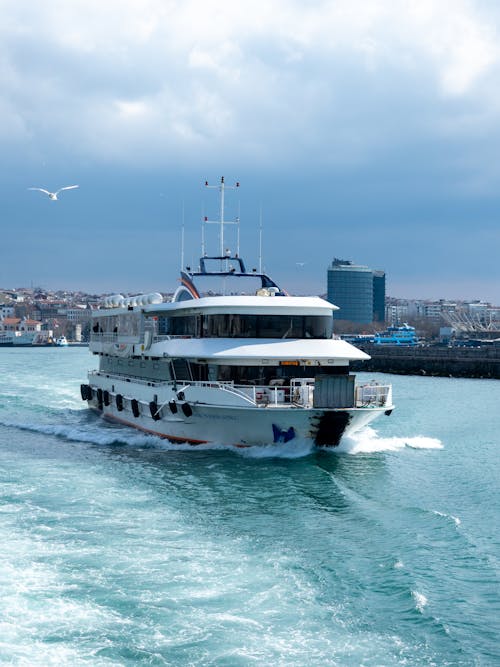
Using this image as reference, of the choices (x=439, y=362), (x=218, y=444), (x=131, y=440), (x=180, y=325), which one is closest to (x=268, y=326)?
(x=218, y=444)

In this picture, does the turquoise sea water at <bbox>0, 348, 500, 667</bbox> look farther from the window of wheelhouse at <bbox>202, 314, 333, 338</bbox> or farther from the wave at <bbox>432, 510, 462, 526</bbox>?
the window of wheelhouse at <bbox>202, 314, 333, 338</bbox>

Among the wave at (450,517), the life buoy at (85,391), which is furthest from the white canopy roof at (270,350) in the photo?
the life buoy at (85,391)

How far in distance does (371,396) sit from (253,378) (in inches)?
150

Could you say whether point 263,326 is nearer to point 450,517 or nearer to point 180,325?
point 180,325

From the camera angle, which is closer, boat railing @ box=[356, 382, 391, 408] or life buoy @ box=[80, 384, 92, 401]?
boat railing @ box=[356, 382, 391, 408]

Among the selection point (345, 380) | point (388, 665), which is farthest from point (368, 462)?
point (388, 665)

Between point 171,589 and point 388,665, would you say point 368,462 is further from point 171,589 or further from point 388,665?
point 388,665

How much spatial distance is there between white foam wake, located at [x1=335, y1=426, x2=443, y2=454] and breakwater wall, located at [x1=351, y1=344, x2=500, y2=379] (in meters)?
49.3

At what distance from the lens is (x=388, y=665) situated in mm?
11258

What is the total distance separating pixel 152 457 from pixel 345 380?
22.0 ft

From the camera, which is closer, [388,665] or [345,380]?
[388,665]

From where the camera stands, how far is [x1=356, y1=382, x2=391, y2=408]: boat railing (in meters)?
25.7

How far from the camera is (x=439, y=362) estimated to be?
83.7 m

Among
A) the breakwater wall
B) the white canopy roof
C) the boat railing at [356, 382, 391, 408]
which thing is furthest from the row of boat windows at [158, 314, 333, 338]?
the breakwater wall
